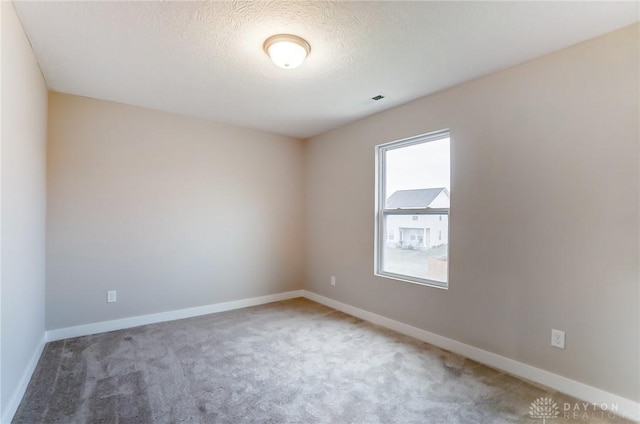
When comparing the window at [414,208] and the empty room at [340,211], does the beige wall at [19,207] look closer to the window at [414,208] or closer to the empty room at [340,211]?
the empty room at [340,211]

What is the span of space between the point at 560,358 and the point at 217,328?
310 cm

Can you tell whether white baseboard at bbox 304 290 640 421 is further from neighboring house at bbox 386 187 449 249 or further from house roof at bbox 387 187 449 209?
house roof at bbox 387 187 449 209

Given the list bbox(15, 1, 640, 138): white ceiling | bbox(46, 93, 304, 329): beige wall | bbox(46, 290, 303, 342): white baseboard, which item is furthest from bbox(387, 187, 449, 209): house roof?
bbox(46, 290, 303, 342): white baseboard

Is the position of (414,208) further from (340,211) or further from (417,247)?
(340,211)

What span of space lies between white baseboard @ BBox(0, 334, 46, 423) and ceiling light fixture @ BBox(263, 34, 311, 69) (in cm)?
271

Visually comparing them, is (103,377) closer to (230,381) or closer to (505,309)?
(230,381)

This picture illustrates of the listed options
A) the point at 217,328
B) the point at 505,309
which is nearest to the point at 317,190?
the point at 217,328

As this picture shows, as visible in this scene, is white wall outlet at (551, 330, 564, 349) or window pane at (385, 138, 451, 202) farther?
window pane at (385, 138, 451, 202)

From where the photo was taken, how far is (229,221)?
4.20 metres

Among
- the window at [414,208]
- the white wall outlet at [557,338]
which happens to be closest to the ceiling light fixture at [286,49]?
the window at [414,208]

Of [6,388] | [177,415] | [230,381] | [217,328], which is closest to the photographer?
[6,388]

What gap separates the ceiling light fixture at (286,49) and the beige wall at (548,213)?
1518mm

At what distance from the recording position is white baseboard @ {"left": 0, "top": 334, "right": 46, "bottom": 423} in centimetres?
182

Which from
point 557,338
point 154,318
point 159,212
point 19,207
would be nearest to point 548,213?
point 557,338
